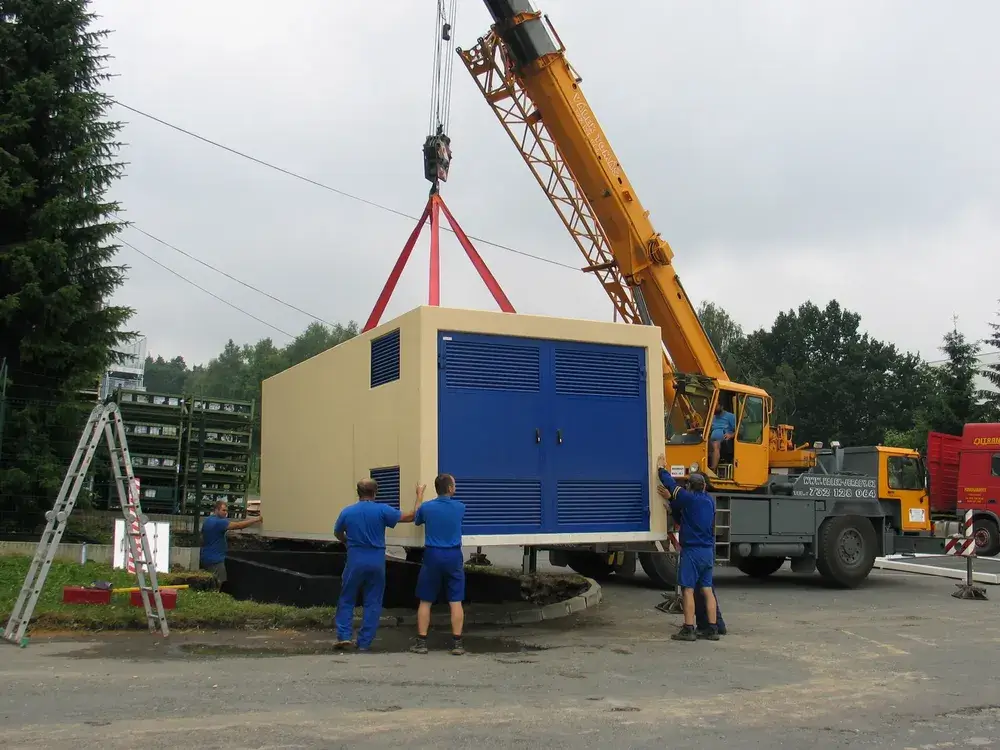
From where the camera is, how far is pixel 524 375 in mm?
9070

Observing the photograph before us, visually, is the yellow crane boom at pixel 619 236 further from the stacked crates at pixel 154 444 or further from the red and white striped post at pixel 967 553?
the stacked crates at pixel 154 444

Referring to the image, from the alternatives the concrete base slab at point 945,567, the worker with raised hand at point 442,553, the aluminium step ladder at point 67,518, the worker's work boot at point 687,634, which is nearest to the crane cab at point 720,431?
the concrete base slab at point 945,567

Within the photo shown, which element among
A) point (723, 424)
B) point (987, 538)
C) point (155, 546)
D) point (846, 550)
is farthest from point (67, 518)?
point (987, 538)

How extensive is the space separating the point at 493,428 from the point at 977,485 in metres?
19.0

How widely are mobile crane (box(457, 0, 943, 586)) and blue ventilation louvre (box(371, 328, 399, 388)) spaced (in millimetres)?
6286

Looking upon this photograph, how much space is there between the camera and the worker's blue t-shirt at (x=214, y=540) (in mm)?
11727

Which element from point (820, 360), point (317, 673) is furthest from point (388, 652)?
point (820, 360)

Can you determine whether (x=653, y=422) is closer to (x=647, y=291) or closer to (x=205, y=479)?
(x=647, y=291)

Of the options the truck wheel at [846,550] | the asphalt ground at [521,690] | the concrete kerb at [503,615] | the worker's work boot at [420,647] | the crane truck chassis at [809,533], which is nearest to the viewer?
the asphalt ground at [521,690]

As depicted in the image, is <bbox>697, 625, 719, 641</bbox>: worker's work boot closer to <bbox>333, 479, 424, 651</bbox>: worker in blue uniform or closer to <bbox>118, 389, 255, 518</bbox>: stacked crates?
<bbox>333, 479, 424, 651</bbox>: worker in blue uniform

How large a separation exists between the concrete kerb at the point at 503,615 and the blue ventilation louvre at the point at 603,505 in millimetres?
1719

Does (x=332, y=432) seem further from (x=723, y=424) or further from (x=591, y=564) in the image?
(x=723, y=424)

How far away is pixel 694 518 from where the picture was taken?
923 centimetres

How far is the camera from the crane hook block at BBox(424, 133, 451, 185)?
39.0 ft
